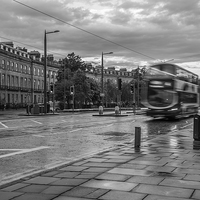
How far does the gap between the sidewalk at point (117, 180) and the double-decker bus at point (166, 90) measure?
1565 centimetres

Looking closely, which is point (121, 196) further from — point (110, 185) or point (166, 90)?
point (166, 90)

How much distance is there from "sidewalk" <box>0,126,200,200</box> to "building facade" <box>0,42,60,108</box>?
198ft

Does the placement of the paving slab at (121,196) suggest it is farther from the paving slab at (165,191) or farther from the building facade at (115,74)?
the building facade at (115,74)

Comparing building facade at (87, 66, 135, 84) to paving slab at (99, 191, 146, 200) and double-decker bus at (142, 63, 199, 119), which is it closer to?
double-decker bus at (142, 63, 199, 119)

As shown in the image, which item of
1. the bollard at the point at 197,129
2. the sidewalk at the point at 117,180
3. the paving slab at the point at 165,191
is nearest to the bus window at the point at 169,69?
the bollard at the point at 197,129

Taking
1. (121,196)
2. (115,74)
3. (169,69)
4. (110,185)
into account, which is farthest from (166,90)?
(115,74)

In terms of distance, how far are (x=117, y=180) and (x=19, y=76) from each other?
79311mm

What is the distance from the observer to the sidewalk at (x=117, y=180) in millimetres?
4969

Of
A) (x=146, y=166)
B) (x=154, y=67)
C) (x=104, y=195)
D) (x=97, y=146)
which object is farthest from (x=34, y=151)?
(x=154, y=67)

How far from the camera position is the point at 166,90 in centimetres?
2392

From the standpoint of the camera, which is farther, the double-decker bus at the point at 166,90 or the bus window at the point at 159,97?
the bus window at the point at 159,97

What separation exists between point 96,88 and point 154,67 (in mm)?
50654

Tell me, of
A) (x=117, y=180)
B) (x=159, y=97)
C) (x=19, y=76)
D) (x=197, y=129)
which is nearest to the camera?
(x=117, y=180)

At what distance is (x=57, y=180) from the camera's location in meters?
5.91
